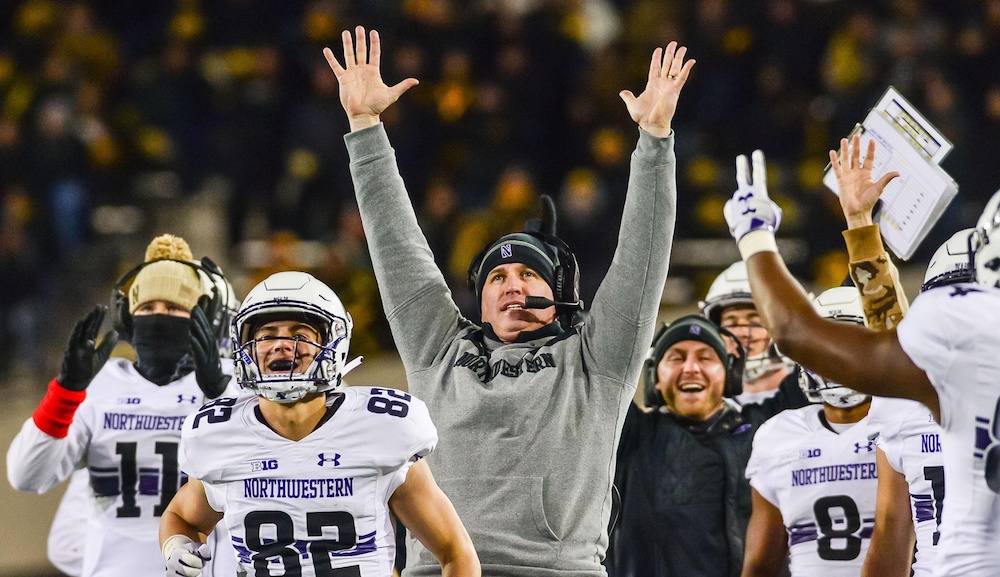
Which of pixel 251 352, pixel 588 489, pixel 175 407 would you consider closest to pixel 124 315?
pixel 175 407

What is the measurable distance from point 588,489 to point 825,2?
25.4ft

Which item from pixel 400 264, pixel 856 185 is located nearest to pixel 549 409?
pixel 400 264

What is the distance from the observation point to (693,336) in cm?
552

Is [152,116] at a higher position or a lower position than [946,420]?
higher

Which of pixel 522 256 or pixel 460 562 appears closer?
pixel 460 562

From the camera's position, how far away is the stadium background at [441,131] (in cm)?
977

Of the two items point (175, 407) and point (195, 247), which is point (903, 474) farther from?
point (195, 247)

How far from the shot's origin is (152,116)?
11.5 m

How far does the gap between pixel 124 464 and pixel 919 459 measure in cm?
272

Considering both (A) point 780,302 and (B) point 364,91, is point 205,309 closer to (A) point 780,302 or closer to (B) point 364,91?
(B) point 364,91

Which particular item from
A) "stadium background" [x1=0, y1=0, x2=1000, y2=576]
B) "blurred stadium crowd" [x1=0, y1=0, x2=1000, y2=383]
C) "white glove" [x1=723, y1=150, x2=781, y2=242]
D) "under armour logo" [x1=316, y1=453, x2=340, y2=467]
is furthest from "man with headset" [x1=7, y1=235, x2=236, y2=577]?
"blurred stadium crowd" [x1=0, y1=0, x2=1000, y2=383]

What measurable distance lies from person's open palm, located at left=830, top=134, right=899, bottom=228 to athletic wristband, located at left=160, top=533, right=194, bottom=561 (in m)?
2.00

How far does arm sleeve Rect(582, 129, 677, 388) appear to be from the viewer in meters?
4.22

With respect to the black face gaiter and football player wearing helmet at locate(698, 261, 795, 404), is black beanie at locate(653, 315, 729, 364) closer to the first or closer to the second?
football player wearing helmet at locate(698, 261, 795, 404)
